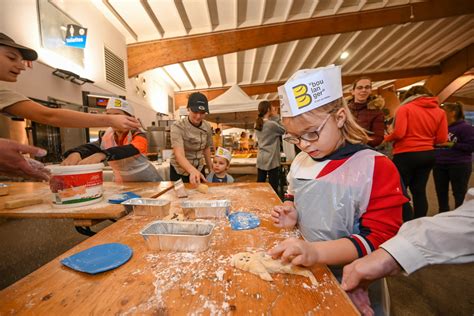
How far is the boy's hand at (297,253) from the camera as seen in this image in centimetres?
59

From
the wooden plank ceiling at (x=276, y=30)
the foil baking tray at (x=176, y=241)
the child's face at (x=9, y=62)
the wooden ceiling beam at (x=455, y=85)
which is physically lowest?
the foil baking tray at (x=176, y=241)

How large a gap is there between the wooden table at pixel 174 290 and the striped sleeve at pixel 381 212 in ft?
0.57

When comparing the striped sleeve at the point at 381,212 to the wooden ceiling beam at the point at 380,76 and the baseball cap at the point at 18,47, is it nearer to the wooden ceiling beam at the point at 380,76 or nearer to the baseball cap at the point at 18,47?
the baseball cap at the point at 18,47

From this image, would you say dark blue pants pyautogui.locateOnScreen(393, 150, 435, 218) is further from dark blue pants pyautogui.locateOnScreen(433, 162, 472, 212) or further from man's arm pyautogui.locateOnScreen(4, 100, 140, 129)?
man's arm pyautogui.locateOnScreen(4, 100, 140, 129)

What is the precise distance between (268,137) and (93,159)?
102 inches

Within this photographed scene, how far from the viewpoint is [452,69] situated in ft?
28.7

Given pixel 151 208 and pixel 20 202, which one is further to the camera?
pixel 20 202

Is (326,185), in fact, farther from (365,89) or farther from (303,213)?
(365,89)

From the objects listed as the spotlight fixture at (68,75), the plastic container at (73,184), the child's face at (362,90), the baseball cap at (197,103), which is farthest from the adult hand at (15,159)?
the spotlight fixture at (68,75)

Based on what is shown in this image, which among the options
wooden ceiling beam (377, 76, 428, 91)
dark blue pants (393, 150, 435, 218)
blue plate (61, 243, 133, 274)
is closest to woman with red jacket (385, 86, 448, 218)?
dark blue pants (393, 150, 435, 218)

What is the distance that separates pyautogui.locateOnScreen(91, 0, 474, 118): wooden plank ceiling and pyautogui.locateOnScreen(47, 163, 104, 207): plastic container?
4102 mm

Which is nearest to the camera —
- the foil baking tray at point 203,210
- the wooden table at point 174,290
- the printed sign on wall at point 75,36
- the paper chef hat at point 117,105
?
the wooden table at point 174,290

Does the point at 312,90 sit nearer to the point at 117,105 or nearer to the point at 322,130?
the point at 322,130

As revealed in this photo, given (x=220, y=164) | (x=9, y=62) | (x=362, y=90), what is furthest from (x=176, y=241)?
(x=362, y=90)
